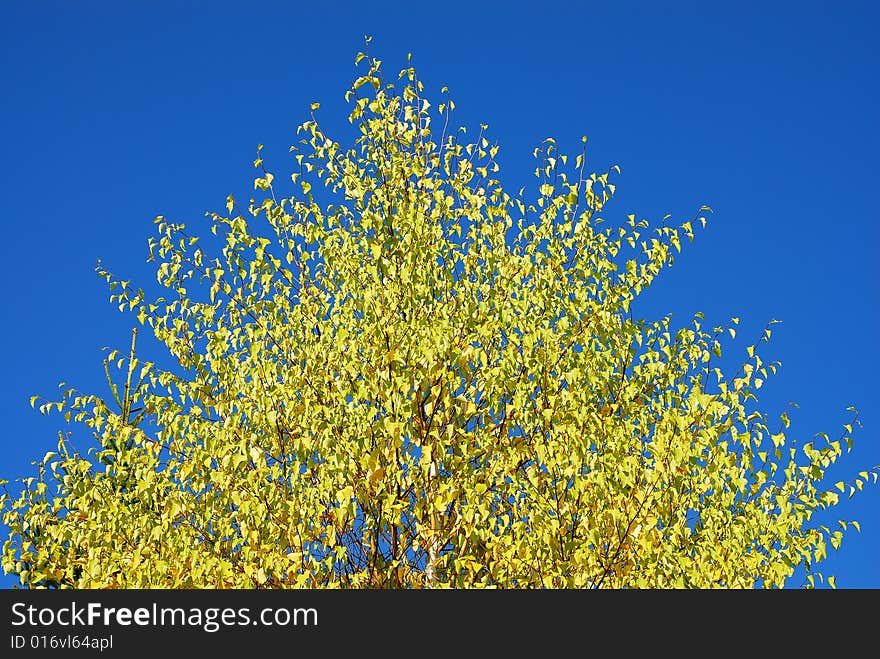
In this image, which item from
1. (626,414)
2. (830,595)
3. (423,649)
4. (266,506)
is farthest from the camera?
(626,414)

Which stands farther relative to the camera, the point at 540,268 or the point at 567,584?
the point at 540,268

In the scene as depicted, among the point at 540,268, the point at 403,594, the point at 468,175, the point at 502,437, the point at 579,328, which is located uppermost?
the point at 468,175

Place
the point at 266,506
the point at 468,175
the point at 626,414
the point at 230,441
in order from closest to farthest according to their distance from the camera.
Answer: the point at 266,506 → the point at 230,441 → the point at 626,414 → the point at 468,175

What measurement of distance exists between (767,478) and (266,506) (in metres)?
4.23

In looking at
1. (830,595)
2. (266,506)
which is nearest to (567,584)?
(830,595)

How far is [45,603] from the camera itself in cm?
677

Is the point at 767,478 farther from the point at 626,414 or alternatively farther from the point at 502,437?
the point at 502,437

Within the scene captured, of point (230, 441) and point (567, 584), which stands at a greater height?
point (230, 441)

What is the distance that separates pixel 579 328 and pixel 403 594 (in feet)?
11.1

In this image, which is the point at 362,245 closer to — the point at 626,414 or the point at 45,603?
the point at 626,414

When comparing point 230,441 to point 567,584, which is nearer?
point 567,584

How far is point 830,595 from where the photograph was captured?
21.2ft

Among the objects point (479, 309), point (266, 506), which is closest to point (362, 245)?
point (479, 309)

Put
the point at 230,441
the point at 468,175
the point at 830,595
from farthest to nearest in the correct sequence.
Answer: the point at 468,175 < the point at 230,441 < the point at 830,595
